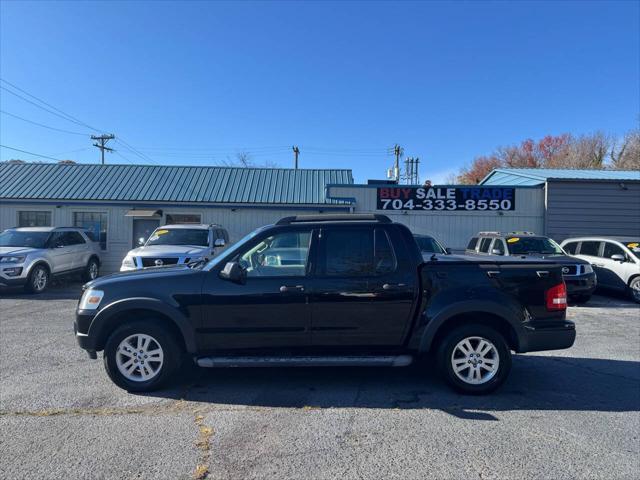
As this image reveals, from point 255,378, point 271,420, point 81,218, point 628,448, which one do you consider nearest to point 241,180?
point 81,218

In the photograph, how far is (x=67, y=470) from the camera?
3072 mm

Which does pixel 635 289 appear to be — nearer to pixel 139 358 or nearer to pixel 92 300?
pixel 139 358

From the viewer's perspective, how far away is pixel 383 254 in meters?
4.62

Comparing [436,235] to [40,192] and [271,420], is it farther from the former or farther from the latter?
[40,192]

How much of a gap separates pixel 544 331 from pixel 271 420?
301 centimetres

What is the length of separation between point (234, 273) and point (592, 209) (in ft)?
49.7

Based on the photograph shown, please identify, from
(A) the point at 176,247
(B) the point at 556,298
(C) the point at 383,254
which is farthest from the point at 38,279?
(B) the point at 556,298

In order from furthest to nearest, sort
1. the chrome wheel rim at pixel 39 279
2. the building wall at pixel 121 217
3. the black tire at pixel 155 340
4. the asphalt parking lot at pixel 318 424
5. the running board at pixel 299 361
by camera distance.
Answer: the building wall at pixel 121 217, the chrome wheel rim at pixel 39 279, the black tire at pixel 155 340, the running board at pixel 299 361, the asphalt parking lot at pixel 318 424

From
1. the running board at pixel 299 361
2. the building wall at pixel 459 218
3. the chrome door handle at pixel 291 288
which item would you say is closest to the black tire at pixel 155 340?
the running board at pixel 299 361

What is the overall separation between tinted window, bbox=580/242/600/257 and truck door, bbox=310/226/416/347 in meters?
10.1

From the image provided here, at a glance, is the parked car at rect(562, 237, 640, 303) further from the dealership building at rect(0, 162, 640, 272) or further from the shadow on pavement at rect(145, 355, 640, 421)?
the shadow on pavement at rect(145, 355, 640, 421)

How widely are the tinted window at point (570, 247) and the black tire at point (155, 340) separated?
1246 cm

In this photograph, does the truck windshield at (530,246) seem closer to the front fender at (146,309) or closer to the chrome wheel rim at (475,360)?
the chrome wheel rim at (475,360)

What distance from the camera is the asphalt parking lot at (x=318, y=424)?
10.3ft
